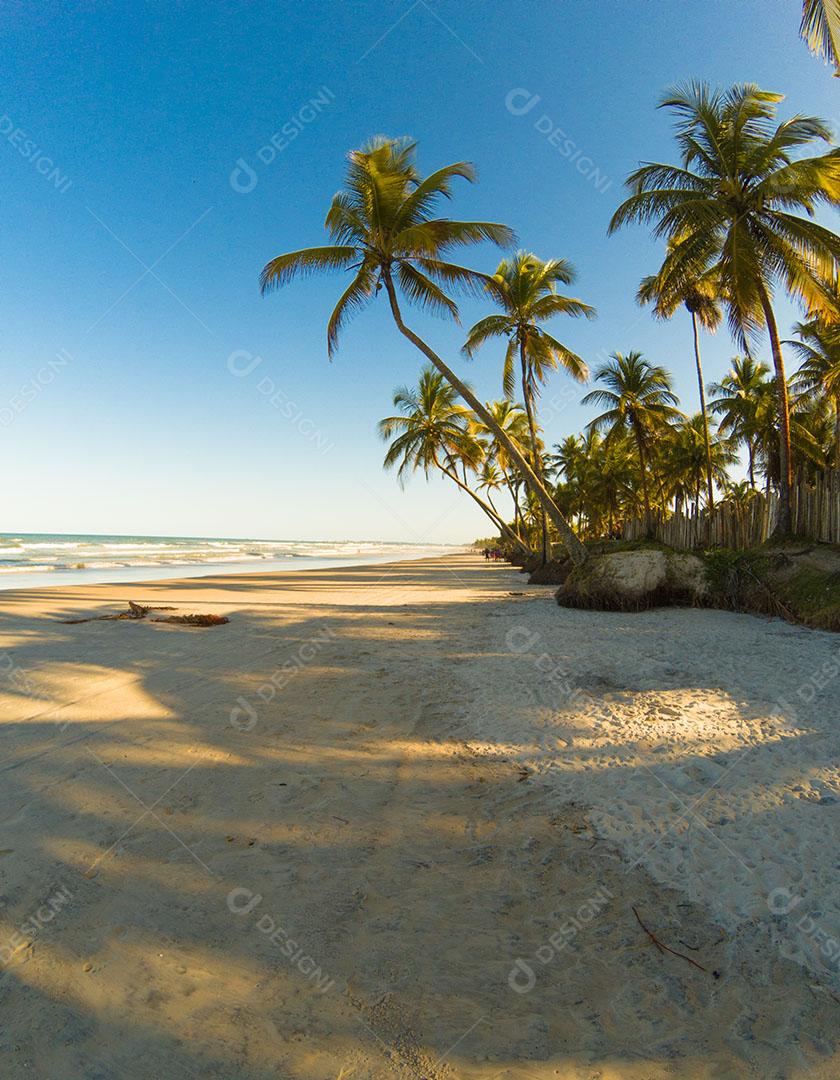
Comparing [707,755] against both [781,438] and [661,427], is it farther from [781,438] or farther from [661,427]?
[661,427]

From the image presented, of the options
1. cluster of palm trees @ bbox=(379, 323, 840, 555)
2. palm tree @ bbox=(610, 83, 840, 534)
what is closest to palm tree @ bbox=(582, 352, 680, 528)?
cluster of palm trees @ bbox=(379, 323, 840, 555)

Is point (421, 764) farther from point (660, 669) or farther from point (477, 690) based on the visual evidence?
point (660, 669)

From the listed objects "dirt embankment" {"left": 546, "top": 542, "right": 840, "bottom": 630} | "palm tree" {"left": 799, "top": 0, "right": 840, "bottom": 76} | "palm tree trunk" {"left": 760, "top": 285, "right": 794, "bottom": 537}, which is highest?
"palm tree" {"left": 799, "top": 0, "right": 840, "bottom": 76}

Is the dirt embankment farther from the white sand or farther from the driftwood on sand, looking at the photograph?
the driftwood on sand

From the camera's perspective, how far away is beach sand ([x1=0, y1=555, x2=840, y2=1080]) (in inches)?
66.9

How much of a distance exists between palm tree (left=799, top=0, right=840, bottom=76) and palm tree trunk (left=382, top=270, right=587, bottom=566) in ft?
24.7

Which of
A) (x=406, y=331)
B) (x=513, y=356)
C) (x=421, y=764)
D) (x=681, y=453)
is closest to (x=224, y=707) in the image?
(x=421, y=764)

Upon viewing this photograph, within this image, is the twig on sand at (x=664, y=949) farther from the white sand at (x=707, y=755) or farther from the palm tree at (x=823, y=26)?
the palm tree at (x=823, y=26)

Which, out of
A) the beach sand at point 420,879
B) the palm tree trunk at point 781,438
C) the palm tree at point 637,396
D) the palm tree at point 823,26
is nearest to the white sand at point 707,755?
the beach sand at point 420,879

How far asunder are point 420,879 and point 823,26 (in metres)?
10.7

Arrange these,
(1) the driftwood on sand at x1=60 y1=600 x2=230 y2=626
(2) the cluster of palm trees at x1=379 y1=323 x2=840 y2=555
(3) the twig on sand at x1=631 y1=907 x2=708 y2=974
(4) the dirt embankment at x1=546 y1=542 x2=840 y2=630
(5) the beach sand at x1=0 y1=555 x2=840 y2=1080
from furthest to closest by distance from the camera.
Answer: (2) the cluster of palm trees at x1=379 y1=323 x2=840 y2=555 → (4) the dirt embankment at x1=546 y1=542 x2=840 y2=630 → (1) the driftwood on sand at x1=60 y1=600 x2=230 y2=626 → (3) the twig on sand at x1=631 y1=907 x2=708 y2=974 → (5) the beach sand at x1=0 y1=555 x2=840 y2=1080

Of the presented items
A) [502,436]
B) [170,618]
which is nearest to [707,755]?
[170,618]

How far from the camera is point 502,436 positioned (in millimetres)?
12852

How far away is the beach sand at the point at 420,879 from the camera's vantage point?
5.58ft
